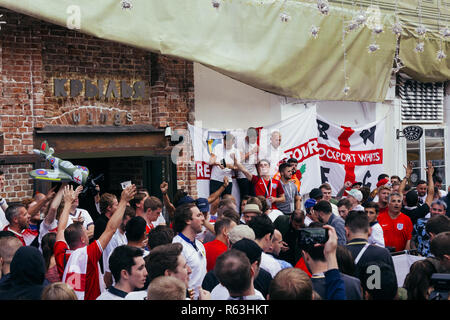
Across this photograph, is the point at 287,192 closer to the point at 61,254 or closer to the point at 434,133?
the point at 61,254

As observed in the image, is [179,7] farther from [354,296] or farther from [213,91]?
[354,296]

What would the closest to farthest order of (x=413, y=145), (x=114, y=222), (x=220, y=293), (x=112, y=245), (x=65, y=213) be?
(x=220, y=293) → (x=114, y=222) → (x=65, y=213) → (x=112, y=245) → (x=413, y=145)

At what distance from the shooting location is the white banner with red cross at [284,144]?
417 inches

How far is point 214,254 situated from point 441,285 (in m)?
2.38

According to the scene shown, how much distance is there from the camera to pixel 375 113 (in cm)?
1398

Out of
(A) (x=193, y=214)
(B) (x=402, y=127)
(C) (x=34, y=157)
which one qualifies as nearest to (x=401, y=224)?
(A) (x=193, y=214)

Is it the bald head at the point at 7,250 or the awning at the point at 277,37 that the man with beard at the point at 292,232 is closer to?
the bald head at the point at 7,250

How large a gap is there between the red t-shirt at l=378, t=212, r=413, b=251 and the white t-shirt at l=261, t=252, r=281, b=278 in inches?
130

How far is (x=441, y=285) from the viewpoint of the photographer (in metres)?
4.04

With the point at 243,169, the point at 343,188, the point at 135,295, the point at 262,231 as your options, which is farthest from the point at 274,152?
the point at 135,295

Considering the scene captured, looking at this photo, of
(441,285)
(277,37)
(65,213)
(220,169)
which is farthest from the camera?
(277,37)

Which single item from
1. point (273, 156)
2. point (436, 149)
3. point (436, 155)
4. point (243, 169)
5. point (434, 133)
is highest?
point (434, 133)

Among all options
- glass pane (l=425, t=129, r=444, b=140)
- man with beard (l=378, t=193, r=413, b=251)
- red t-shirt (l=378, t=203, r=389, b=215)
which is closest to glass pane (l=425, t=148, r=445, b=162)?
glass pane (l=425, t=129, r=444, b=140)
